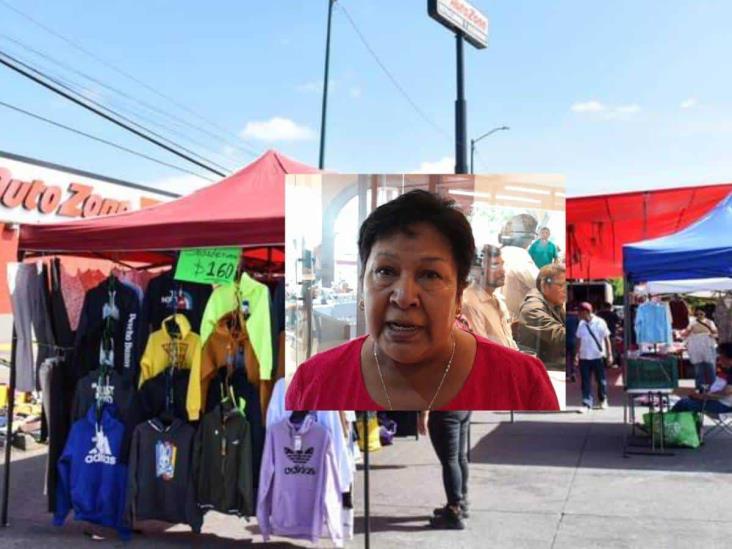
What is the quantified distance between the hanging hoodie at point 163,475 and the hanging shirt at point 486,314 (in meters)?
3.09

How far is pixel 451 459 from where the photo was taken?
18.0 ft

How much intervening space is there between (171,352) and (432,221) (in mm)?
3066

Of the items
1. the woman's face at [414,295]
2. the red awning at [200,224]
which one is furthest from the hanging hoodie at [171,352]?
the woman's face at [414,295]

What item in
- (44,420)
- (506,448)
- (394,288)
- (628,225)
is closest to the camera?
(394,288)

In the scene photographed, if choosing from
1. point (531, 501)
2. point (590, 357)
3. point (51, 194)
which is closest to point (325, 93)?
point (51, 194)

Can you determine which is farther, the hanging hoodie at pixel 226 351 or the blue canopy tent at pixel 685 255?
the blue canopy tent at pixel 685 255

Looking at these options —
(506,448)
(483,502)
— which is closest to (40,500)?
(483,502)

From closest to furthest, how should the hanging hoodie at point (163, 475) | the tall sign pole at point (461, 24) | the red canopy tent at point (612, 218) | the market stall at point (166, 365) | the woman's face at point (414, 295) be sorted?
the woman's face at point (414, 295) < the red canopy tent at point (612, 218) < the market stall at point (166, 365) < the hanging hoodie at point (163, 475) < the tall sign pole at point (461, 24)

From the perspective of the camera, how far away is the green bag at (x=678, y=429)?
8.53 metres

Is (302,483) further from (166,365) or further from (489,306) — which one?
(489,306)

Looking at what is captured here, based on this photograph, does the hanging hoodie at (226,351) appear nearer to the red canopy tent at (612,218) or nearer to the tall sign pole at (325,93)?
the red canopy tent at (612,218)

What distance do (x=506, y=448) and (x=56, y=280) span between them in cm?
528

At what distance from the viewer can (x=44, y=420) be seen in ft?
19.7

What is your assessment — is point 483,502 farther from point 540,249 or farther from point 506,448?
point 540,249
